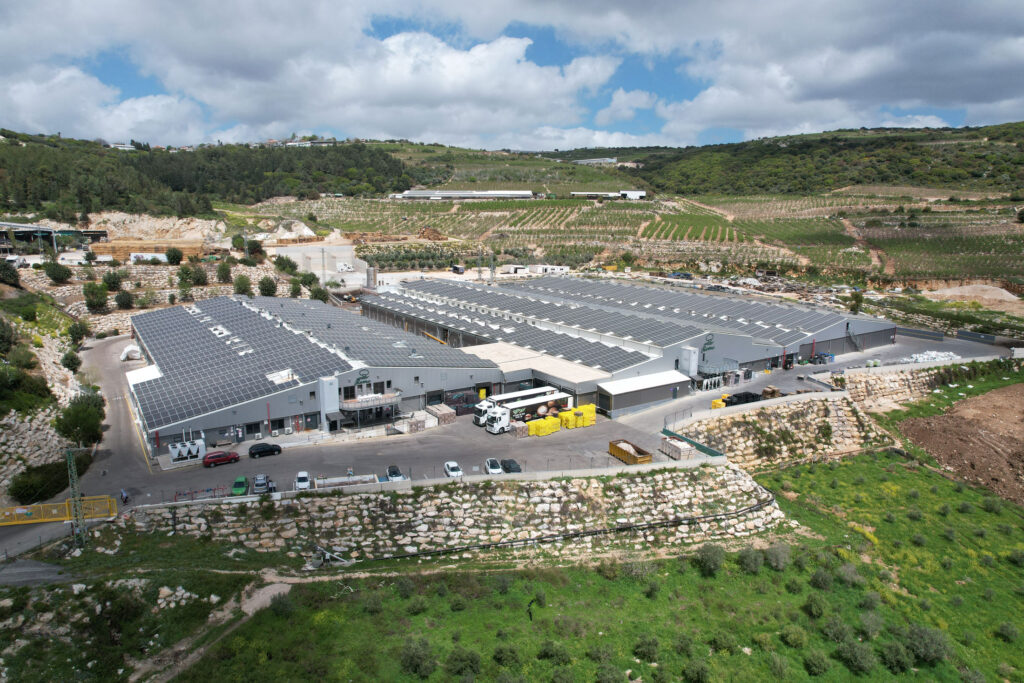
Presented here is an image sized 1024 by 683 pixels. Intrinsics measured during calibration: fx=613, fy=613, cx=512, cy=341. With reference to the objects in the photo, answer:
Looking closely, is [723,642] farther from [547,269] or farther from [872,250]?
[872,250]

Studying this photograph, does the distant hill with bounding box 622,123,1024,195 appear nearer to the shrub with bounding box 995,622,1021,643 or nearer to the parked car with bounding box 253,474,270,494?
the shrub with bounding box 995,622,1021,643

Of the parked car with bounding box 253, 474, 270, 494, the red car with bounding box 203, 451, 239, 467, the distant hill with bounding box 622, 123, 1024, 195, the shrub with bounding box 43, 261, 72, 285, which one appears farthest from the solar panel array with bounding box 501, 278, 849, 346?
A: the distant hill with bounding box 622, 123, 1024, 195

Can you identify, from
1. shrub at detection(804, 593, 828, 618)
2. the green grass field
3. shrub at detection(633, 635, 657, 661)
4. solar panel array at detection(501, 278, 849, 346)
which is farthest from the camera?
solar panel array at detection(501, 278, 849, 346)

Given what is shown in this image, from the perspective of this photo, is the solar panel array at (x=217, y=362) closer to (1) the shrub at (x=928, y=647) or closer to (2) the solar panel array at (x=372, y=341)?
(2) the solar panel array at (x=372, y=341)

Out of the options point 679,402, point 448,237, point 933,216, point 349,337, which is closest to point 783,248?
point 933,216

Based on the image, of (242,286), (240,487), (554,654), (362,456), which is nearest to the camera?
(554,654)

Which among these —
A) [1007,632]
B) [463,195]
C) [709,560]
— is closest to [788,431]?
[1007,632]

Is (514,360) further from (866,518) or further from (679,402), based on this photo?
(866,518)
